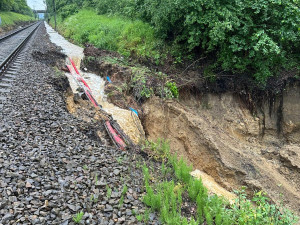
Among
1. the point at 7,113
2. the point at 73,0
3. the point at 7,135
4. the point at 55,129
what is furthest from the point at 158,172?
the point at 73,0

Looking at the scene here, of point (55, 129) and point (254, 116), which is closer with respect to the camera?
point (55, 129)

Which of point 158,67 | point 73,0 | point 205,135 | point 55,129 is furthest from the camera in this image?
point 73,0

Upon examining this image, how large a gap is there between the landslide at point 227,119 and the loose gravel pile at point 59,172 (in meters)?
2.80

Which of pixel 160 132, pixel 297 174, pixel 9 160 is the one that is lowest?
pixel 297 174

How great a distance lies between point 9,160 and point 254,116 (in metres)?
8.46

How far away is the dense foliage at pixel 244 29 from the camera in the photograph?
7.35 metres

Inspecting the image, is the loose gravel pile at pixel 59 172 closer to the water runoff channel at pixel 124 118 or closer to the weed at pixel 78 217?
the weed at pixel 78 217

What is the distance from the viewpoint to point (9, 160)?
397 centimetres

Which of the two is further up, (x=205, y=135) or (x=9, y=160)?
(x=9, y=160)

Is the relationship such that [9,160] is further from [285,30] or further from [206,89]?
[285,30]

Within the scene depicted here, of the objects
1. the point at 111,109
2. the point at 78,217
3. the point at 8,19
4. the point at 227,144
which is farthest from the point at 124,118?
the point at 8,19

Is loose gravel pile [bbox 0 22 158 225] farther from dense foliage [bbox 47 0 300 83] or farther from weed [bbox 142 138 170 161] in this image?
dense foliage [bbox 47 0 300 83]

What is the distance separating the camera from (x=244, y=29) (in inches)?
301

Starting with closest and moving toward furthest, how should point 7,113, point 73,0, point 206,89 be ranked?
1. point 7,113
2. point 206,89
3. point 73,0
